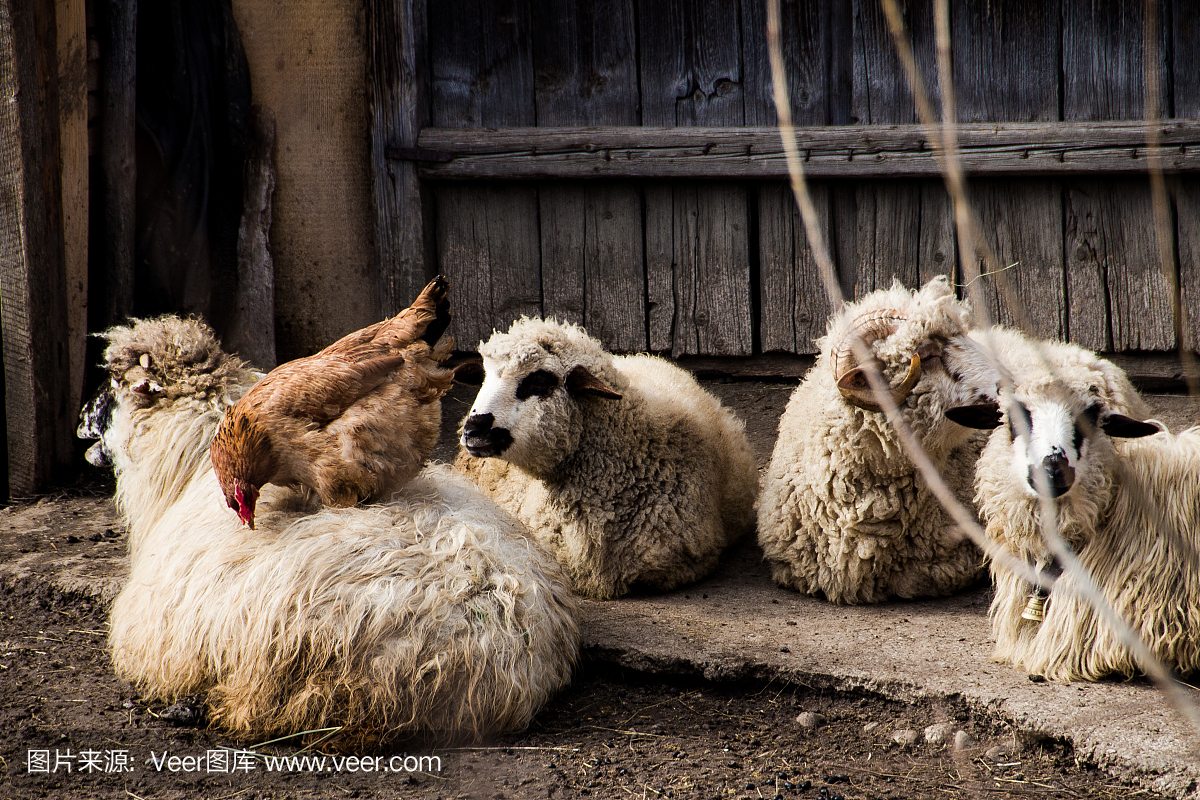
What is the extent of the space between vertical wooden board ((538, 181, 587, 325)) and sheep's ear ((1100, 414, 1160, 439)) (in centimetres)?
326

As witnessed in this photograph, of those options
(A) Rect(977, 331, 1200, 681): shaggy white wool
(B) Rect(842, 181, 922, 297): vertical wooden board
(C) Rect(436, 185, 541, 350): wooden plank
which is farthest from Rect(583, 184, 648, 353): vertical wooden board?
(A) Rect(977, 331, 1200, 681): shaggy white wool

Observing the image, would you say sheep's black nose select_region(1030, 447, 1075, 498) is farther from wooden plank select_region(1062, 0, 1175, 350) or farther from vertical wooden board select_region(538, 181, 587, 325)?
vertical wooden board select_region(538, 181, 587, 325)

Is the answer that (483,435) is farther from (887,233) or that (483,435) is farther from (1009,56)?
(1009,56)

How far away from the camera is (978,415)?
3.24 meters

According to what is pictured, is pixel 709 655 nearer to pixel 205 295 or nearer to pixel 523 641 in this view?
pixel 523 641

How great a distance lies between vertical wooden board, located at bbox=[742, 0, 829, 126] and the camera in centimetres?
510

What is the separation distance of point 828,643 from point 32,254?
445cm

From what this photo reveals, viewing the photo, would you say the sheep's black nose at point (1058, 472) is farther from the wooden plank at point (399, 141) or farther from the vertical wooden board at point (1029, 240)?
the wooden plank at point (399, 141)

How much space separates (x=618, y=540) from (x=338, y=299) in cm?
284

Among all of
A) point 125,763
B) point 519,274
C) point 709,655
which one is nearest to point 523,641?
point 709,655

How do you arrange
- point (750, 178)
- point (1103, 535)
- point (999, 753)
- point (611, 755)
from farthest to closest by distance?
point (750, 178) < point (1103, 535) < point (611, 755) < point (999, 753)

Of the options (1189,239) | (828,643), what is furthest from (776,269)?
(828,643)

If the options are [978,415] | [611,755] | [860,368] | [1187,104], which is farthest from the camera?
[1187,104]

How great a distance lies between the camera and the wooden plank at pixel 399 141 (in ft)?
18.0
